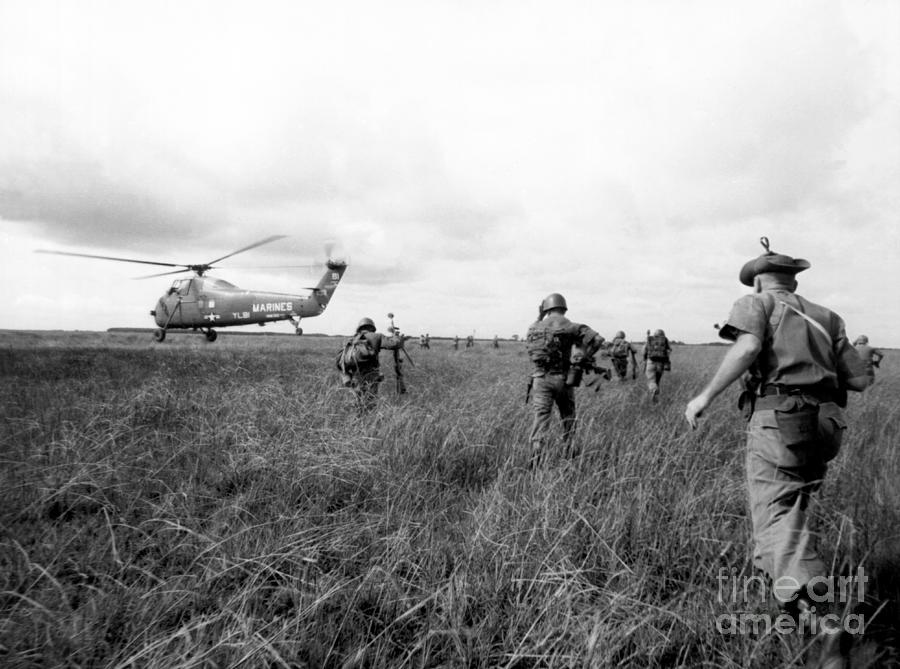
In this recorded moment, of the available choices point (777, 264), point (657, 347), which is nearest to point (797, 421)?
point (777, 264)

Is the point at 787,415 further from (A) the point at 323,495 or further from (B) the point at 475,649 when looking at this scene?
(A) the point at 323,495

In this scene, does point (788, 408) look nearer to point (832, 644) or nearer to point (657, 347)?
point (832, 644)

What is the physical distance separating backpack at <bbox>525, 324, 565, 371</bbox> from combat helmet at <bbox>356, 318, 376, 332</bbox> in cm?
289

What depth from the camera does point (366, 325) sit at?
6.77 m

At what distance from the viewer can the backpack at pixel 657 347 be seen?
9.83 m

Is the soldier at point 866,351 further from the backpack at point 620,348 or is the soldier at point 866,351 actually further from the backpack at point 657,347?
the backpack at point 620,348

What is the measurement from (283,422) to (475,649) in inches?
142

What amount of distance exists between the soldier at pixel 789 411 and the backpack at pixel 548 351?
8.75 ft

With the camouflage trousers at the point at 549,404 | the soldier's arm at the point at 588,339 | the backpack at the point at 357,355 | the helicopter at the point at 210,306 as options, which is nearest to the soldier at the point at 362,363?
the backpack at the point at 357,355

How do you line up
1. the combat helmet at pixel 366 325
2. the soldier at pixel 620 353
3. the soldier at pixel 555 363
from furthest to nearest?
the soldier at pixel 620 353
the combat helmet at pixel 366 325
the soldier at pixel 555 363

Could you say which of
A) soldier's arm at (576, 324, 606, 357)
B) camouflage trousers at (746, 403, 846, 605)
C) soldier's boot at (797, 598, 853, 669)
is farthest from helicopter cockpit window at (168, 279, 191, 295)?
soldier's boot at (797, 598, 853, 669)

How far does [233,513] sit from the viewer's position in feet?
9.53

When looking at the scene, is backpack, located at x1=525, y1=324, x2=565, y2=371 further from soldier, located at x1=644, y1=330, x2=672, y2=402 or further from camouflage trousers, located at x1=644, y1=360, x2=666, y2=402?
camouflage trousers, located at x1=644, y1=360, x2=666, y2=402

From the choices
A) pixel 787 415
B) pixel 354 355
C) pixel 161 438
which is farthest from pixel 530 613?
pixel 354 355
